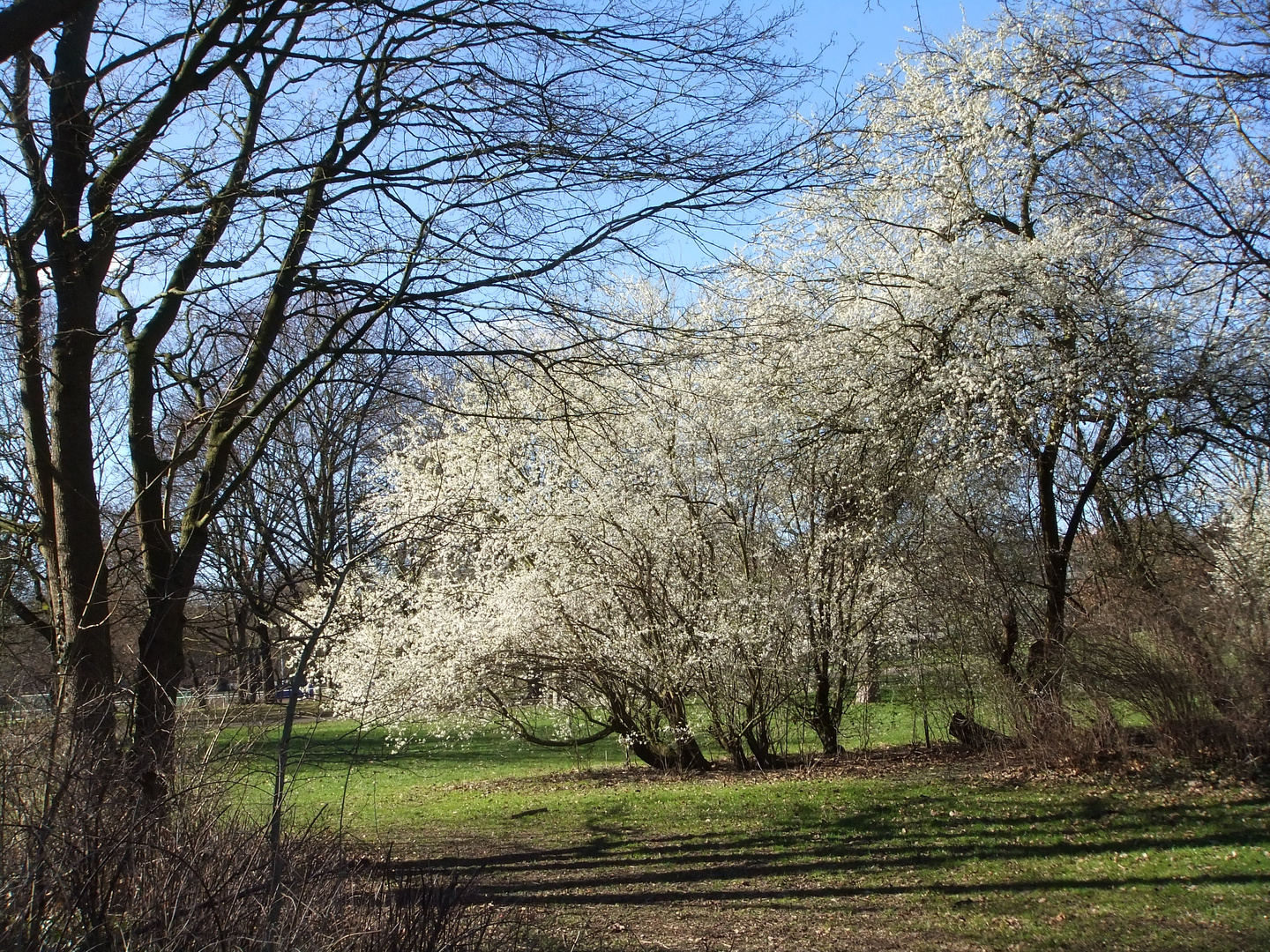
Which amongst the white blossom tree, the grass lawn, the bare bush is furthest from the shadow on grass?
the bare bush

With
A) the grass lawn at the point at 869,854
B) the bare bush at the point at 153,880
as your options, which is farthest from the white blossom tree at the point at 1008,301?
the bare bush at the point at 153,880

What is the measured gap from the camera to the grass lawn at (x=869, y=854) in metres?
5.88

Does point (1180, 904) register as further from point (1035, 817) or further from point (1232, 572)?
point (1232, 572)

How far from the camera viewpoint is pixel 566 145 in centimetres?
496

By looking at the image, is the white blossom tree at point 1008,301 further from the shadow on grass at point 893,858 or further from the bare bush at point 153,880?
the bare bush at point 153,880

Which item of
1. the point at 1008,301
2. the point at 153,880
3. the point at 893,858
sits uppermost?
the point at 1008,301

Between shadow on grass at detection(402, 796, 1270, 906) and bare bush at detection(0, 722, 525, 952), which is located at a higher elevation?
bare bush at detection(0, 722, 525, 952)

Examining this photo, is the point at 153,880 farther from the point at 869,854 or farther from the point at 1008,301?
the point at 1008,301

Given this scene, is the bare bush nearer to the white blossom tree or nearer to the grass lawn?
the grass lawn

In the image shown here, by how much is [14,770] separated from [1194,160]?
1059 cm

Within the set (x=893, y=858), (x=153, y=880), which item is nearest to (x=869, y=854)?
(x=893, y=858)

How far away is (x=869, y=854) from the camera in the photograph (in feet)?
26.0

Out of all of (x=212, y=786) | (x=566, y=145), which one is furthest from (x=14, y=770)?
(x=566, y=145)

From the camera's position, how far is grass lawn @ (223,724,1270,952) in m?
5.88
